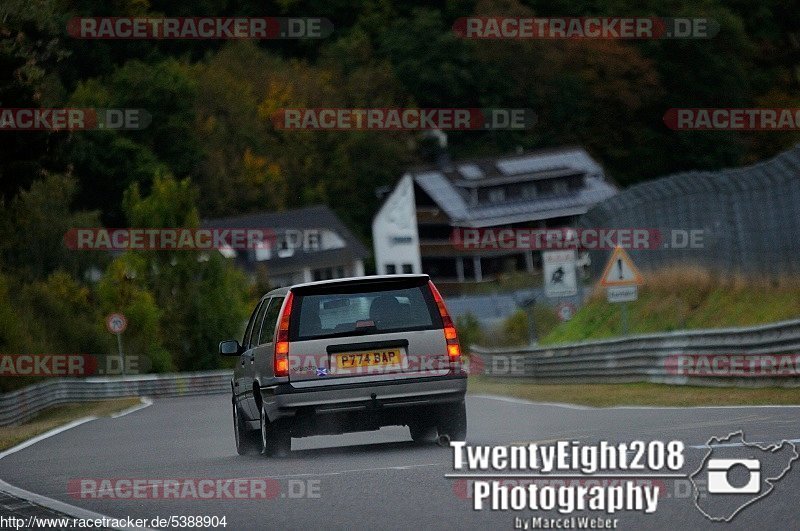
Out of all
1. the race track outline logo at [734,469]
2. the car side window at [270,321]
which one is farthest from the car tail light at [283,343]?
the race track outline logo at [734,469]

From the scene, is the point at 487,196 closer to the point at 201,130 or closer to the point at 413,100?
the point at 413,100

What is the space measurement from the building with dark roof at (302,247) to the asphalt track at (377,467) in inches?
3566

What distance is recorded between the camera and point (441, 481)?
1216 centimetres

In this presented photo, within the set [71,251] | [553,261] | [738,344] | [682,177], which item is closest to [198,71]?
[71,251]

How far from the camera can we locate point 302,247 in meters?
118

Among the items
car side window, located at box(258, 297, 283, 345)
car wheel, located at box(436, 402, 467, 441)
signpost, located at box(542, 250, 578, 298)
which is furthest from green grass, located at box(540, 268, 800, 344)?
car side window, located at box(258, 297, 283, 345)

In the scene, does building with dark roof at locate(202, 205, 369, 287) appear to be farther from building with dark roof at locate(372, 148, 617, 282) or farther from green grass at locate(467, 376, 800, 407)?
green grass at locate(467, 376, 800, 407)

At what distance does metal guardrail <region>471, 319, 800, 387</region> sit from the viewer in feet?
78.4

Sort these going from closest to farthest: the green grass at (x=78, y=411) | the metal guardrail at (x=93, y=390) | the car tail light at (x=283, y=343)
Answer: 1. the car tail light at (x=283, y=343)
2. the metal guardrail at (x=93, y=390)
3. the green grass at (x=78, y=411)

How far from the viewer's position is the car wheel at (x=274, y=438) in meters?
15.8

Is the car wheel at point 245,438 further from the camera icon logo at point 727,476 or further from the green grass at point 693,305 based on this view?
the green grass at point 693,305

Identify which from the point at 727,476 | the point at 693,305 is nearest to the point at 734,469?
the point at 727,476

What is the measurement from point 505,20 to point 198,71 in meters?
20.5

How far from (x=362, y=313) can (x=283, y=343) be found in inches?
27.4
